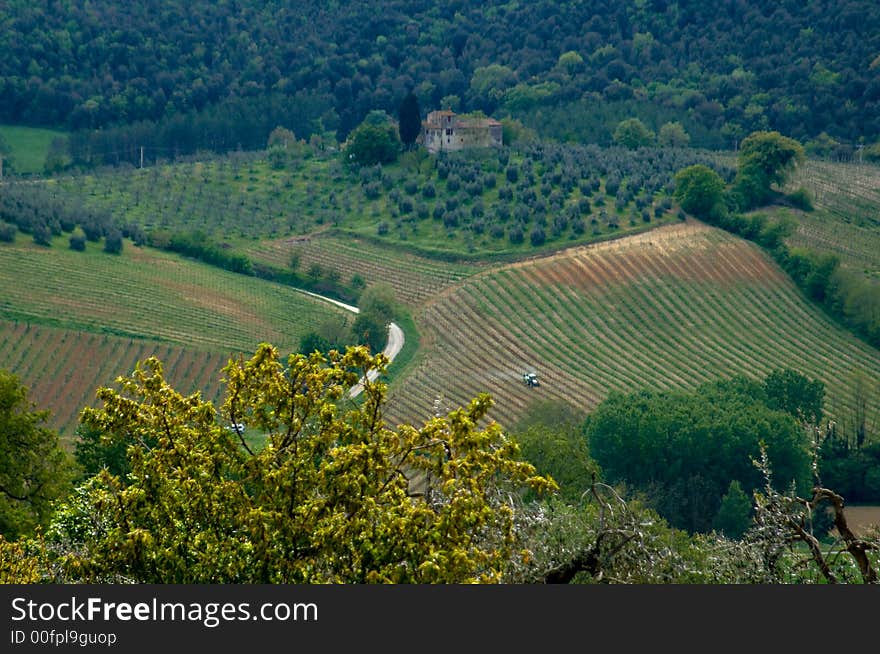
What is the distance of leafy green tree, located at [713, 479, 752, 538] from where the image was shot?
51.5 m

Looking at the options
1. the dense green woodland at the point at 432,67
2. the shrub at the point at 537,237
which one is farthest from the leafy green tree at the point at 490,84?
the shrub at the point at 537,237

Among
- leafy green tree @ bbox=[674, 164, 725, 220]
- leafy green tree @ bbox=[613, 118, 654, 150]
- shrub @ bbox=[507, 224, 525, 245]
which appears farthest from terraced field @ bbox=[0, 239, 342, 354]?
leafy green tree @ bbox=[613, 118, 654, 150]

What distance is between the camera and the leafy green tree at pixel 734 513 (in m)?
51.5

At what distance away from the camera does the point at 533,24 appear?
18138cm

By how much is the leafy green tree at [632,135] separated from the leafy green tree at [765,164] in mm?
19911

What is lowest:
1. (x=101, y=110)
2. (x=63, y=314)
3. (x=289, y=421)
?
(x=101, y=110)

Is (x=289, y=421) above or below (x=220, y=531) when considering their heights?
above

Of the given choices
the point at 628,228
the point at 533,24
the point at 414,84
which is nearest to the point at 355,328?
the point at 628,228

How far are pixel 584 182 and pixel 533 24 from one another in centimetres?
8505

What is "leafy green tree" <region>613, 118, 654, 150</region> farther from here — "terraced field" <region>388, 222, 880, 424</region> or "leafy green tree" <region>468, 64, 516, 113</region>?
"terraced field" <region>388, 222, 880, 424</region>

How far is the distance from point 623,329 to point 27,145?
80519 millimetres

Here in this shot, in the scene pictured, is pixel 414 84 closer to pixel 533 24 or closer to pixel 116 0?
pixel 533 24

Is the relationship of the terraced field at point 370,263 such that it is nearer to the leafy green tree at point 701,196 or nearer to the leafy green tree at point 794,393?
the leafy green tree at point 701,196

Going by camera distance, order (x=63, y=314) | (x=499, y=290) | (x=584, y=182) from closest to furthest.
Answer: (x=63, y=314) < (x=499, y=290) < (x=584, y=182)
